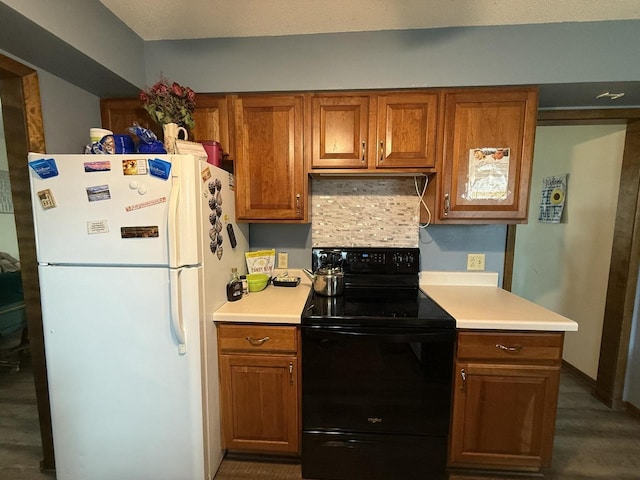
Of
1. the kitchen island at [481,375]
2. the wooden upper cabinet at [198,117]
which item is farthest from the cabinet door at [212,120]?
the kitchen island at [481,375]

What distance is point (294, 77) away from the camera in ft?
5.44

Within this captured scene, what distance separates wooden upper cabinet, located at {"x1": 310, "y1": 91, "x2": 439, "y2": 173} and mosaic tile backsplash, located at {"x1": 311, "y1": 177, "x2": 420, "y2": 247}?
0.30 metres

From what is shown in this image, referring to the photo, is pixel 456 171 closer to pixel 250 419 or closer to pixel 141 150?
pixel 141 150

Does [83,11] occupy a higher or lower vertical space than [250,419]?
higher

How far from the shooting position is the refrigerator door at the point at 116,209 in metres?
1.19

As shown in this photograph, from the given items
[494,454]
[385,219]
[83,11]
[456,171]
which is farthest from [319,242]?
[83,11]

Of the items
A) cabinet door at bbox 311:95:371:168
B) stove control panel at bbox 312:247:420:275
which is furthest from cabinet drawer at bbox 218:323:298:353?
cabinet door at bbox 311:95:371:168

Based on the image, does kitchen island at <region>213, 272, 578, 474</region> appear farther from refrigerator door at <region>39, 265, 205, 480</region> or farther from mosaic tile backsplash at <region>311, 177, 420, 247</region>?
mosaic tile backsplash at <region>311, 177, 420, 247</region>

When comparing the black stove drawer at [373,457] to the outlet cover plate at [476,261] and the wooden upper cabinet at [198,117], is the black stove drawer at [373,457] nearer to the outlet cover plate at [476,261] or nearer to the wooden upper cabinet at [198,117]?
the outlet cover plate at [476,261]

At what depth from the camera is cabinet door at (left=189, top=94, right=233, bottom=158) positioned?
1.72 metres

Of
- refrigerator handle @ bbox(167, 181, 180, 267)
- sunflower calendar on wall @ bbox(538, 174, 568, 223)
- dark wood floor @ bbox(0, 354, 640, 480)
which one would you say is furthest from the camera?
sunflower calendar on wall @ bbox(538, 174, 568, 223)

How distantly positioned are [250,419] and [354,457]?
588 millimetres

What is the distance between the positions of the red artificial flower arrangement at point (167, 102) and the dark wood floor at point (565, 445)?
6.48ft

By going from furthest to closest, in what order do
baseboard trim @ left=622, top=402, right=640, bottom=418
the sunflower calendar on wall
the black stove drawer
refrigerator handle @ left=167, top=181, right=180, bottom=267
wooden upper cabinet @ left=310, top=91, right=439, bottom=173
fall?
the sunflower calendar on wall → baseboard trim @ left=622, top=402, right=640, bottom=418 → wooden upper cabinet @ left=310, top=91, right=439, bottom=173 → the black stove drawer → refrigerator handle @ left=167, top=181, right=180, bottom=267
